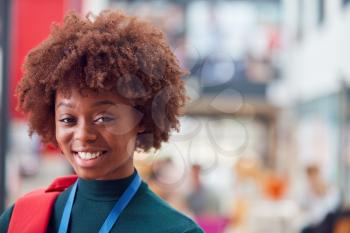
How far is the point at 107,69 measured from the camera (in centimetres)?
128

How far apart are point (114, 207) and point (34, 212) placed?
188 mm

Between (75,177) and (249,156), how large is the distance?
18.2 ft

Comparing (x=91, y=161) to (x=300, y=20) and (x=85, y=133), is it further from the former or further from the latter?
(x=300, y=20)

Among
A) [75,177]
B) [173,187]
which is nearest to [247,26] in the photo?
[173,187]

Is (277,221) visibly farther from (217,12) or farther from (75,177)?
(75,177)

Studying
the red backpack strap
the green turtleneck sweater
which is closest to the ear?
the green turtleneck sweater

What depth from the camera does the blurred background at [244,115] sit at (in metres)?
3.66

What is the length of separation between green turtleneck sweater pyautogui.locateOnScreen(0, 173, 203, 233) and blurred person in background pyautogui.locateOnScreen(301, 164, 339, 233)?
3163 millimetres

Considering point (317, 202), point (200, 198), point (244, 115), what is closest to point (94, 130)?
point (200, 198)

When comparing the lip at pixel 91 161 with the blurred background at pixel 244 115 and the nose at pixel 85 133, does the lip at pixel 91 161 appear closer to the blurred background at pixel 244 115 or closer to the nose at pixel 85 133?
the nose at pixel 85 133

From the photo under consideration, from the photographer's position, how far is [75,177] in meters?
1.48

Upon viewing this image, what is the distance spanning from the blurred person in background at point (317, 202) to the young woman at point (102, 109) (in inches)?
125

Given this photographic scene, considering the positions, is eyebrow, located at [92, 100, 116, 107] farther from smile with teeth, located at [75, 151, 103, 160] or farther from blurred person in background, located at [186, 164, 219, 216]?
blurred person in background, located at [186, 164, 219, 216]

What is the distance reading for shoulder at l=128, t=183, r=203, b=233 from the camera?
129cm
